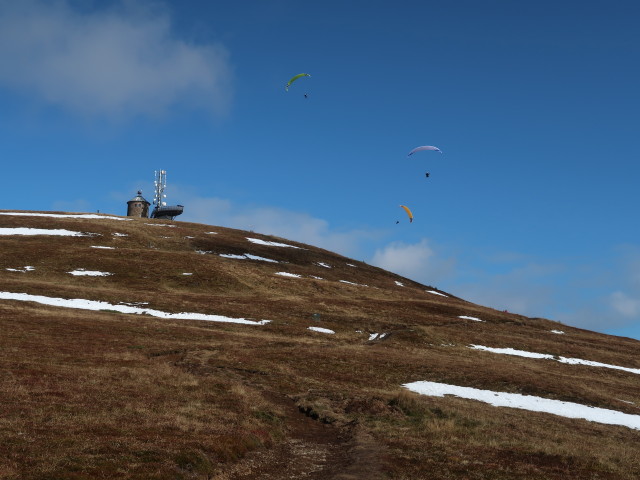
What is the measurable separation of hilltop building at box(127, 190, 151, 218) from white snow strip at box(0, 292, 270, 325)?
→ 295 feet

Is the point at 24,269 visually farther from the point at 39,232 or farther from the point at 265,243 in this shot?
the point at 265,243

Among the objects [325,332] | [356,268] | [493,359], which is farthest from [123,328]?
[356,268]

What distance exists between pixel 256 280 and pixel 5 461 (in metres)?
64.7

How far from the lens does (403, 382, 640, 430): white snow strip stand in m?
35.6

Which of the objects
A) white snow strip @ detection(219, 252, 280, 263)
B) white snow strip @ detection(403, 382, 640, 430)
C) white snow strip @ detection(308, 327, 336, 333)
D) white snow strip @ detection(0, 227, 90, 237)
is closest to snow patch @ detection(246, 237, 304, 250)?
white snow strip @ detection(219, 252, 280, 263)

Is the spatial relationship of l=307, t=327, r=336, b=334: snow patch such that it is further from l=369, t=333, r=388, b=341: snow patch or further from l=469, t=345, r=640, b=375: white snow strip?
l=469, t=345, r=640, b=375: white snow strip

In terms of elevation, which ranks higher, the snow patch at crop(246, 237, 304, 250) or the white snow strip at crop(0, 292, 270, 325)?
the snow patch at crop(246, 237, 304, 250)

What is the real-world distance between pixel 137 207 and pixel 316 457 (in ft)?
438

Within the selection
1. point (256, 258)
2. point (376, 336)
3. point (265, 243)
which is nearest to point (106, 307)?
point (376, 336)

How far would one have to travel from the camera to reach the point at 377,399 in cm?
3177

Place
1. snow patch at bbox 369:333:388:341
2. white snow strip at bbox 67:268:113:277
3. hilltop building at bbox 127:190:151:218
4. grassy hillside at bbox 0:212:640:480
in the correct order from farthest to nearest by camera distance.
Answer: hilltop building at bbox 127:190:151:218 → white snow strip at bbox 67:268:113:277 → snow patch at bbox 369:333:388:341 → grassy hillside at bbox 0:212:640:480

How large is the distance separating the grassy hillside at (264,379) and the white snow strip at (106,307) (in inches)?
35.5

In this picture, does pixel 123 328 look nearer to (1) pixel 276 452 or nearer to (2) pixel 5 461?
(1) pixel 276 452

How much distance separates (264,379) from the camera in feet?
117
